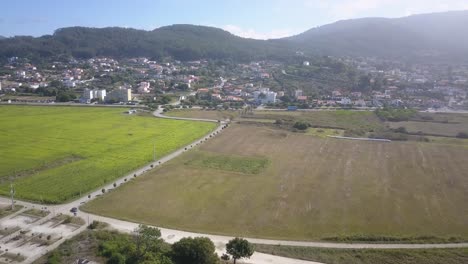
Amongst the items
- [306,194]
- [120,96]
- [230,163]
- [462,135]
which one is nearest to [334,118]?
[462,135]

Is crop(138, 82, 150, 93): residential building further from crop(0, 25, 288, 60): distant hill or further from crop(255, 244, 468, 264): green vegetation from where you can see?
crop(255, 244, 468, 264): green vegetation

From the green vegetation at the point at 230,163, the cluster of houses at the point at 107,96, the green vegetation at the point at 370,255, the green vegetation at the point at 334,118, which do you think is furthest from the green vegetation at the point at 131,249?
the cluster of houses at the point at 107,96

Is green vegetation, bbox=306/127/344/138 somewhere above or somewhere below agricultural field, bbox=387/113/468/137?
below

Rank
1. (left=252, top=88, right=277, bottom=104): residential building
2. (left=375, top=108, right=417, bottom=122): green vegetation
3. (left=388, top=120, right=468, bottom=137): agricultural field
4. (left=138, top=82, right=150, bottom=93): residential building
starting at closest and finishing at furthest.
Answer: (left=388, top=120, right=468, bottom=137): agricultural field, (left=375, top=108, right=417, bottom=122): green vegetation, (left=252, top=88, right=277, bottom=104): residential building, (left=138, top=82, right=150, bottom=93): residential building

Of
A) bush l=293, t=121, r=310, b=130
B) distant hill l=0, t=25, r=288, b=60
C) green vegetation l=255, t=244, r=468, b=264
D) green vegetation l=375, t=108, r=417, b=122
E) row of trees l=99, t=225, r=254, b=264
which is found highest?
distant hill l=0, t=25, r=288, b=60

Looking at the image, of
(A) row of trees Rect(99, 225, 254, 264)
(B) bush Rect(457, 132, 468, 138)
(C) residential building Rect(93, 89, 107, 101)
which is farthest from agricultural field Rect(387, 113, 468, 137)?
(C) residential building Rect(93, 89, 107, 101)

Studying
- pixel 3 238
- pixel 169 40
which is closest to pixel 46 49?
pixel 169 40
